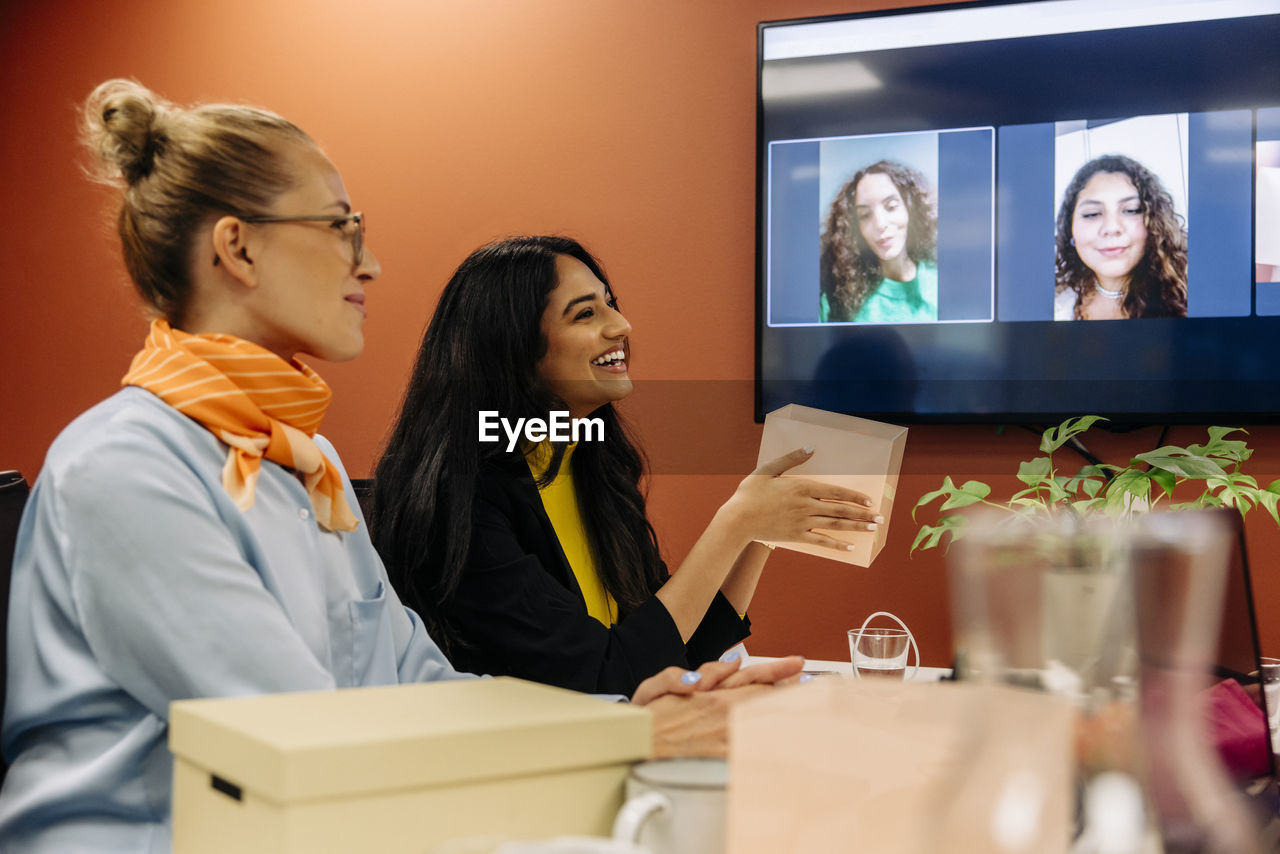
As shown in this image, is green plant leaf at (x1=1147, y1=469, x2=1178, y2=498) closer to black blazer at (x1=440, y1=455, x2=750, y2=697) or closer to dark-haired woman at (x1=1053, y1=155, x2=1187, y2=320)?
black blazer at (x1=440, y1=455, x2=750, y2=697)

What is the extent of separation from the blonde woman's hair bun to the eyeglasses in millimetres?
122

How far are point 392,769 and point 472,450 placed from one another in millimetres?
1008

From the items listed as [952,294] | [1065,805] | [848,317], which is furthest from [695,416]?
[1065,805]

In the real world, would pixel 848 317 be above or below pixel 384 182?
below

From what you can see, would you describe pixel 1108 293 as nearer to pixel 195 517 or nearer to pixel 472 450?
pixel 472 450

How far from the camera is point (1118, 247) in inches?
81.7

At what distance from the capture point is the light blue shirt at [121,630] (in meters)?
0.81

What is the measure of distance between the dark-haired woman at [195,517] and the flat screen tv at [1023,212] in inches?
50.0

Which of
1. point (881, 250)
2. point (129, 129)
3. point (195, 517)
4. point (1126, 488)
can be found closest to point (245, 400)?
point (195, 517)

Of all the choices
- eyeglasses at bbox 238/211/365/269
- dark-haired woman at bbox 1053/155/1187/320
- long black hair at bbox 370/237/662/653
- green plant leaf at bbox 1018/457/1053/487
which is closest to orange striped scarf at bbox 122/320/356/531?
eyeglasses at bbox 238/211/365/269

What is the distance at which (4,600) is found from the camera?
3.31ft

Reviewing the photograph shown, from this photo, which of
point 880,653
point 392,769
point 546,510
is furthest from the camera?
point 546,510

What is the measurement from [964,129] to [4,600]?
1855 millimetres

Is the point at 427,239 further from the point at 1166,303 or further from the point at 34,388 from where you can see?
the point at 1166,303
